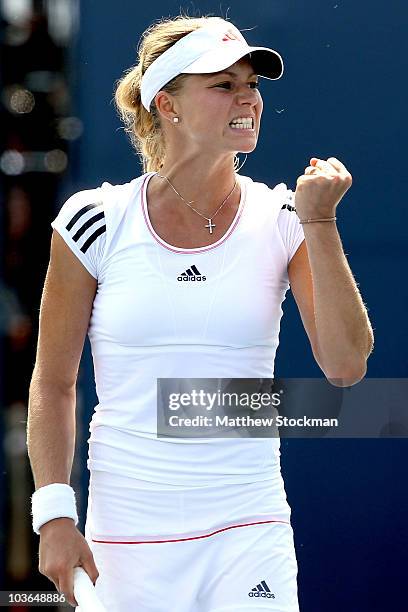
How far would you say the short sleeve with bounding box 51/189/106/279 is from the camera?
7.50 ft

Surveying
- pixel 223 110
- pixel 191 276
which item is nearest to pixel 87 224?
pixel 191 276

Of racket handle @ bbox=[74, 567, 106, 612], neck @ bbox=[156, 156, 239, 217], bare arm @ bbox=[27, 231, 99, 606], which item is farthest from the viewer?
neck @ bbox=[156, 156, 239, 217]

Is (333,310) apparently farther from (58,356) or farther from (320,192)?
(58,356)

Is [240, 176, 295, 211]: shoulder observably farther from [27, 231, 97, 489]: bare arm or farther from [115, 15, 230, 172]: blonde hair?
[27, 231, 97, 489]: bare arm

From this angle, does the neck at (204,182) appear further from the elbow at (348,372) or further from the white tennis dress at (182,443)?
the elbow at (348,372)

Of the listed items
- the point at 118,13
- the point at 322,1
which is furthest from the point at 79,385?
the point at 322,1

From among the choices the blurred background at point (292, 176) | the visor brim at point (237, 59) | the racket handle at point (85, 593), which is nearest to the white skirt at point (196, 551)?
the racket handle at point (85, 593)

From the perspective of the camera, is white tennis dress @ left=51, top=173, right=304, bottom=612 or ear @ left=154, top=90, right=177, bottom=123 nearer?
white tennis dress @ left=51, top=173, right=304, bottom=612

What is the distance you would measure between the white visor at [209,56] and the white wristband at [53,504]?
0.79 meters

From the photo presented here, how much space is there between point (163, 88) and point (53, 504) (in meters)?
0.82

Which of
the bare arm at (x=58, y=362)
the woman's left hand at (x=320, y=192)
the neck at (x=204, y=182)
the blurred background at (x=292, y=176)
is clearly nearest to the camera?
the woman's left hand at (x=320, y=192)

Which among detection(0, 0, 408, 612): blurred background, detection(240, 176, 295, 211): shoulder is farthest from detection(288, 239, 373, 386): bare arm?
detection(0, 0, 408, 612): blurred background

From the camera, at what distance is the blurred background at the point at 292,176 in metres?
3.39

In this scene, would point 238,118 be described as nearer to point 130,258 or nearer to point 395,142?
point 130,258
